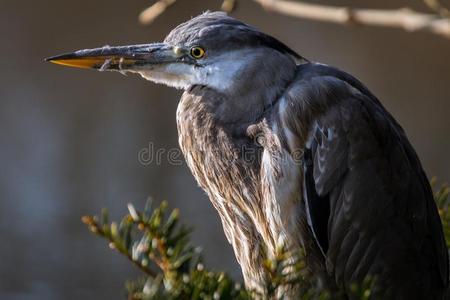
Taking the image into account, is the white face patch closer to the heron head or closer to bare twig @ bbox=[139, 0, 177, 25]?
the heron head

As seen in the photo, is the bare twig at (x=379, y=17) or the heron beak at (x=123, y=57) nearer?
the bare twig at (x=379, y=17)

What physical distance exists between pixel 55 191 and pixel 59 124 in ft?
1.51

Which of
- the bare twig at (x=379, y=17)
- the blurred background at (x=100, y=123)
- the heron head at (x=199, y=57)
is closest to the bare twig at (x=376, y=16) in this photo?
the bare twig at (x=379, y=17)

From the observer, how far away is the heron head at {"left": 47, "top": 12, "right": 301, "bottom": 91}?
10.2ft

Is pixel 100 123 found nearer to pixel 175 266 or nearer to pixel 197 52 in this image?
pixel 197 52

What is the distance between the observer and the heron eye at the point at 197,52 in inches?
122

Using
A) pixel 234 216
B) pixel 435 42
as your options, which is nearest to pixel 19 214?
pixel 435 42

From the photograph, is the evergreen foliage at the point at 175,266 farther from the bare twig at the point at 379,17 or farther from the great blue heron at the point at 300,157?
the great blue heron at the point at 300,157

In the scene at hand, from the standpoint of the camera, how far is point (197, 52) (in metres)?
3.12

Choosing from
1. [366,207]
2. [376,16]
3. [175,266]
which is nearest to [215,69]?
[366,207]

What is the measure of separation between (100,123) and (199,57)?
321cm

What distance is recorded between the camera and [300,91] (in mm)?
3049

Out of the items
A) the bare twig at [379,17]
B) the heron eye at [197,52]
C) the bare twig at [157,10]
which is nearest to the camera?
the bare twig at [379,17]

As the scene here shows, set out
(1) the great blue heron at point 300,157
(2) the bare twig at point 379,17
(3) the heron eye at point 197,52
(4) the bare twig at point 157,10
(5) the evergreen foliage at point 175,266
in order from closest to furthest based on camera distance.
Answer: (5) the evergreen foliage at point 175,266
(2) the bare twig at point 379,17
(4) the bare twig at point 157,10
(1) the great blue heron at point 300,157
(3) the heron eye at point 197,52
